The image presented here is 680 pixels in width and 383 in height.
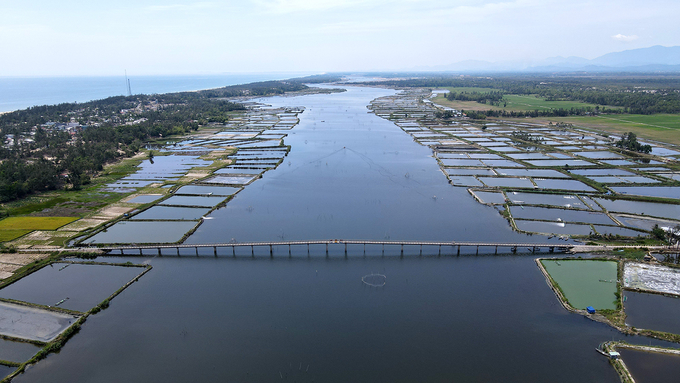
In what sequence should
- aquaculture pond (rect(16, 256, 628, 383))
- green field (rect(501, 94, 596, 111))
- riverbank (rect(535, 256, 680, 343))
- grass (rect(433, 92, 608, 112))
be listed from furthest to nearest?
grass (rect(433, 92, 608, 112)) < green field (rect(501, 94, 596, 111)) < riverbank (rect(535, 256, 680, 343)) < aquaculture pond (rect(16, 256, 628, 383))

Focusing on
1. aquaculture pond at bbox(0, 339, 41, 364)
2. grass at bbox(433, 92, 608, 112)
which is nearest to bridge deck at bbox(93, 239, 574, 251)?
aquaculture pond at bbox(0, 339, 41, 364)

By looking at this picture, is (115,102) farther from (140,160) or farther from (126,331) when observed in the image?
(126,331)

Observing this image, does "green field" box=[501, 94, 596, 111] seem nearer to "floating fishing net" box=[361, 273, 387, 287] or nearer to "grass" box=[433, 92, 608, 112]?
"grass" box=[433, 92, 608, 112]

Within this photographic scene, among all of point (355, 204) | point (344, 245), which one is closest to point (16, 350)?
point (344, 245)

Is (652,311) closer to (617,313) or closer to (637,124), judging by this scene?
(617,313)

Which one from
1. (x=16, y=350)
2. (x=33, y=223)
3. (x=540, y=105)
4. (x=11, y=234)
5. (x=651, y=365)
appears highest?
(x=540, y=105)

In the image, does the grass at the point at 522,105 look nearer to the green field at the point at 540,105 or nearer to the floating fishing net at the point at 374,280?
the green field at the point at 540,105
